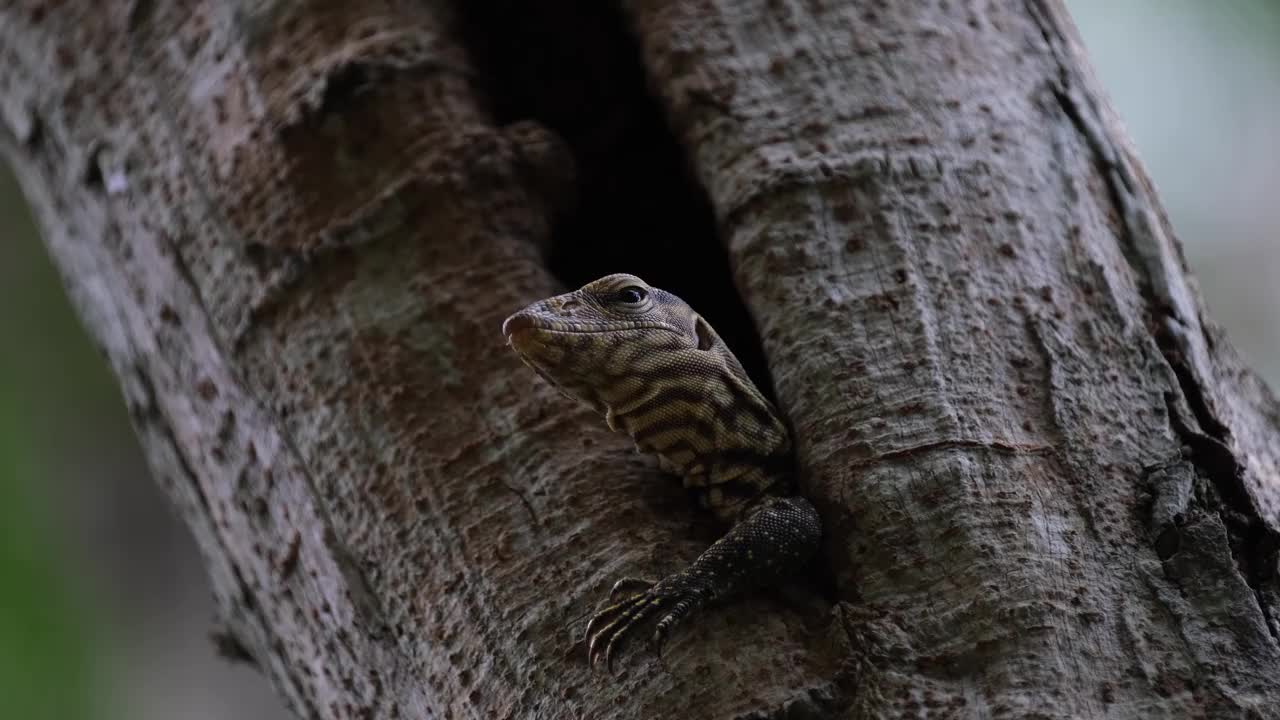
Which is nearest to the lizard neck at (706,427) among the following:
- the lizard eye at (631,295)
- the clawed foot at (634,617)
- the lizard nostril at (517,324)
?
the lizard eye at (631,295)

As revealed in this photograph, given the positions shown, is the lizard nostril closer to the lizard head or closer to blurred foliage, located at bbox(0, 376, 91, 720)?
the lizard head

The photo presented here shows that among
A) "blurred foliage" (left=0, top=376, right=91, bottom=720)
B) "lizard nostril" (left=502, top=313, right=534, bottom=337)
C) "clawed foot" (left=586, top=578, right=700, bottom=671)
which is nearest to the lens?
"clawed foot" (left=586, top=578, right=700, bottom=671)

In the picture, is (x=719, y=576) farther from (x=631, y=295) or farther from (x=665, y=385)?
(x=631, y=295)

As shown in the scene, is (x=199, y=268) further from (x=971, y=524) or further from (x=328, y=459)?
(x=971, y=524)

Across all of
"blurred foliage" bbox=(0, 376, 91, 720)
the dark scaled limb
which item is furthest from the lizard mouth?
"blurred foliage" bbox=(0, 376, 91, 720)

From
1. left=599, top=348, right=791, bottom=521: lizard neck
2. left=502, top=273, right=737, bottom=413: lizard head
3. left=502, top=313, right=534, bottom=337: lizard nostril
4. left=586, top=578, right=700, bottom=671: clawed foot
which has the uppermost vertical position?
left=502, top=313, right=534, bottom=337: lizard nostril

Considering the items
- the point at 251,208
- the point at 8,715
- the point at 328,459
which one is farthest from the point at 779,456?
the point at 8,715

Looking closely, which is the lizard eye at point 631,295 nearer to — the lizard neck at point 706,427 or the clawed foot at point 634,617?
the lizard neck at point 706,427
